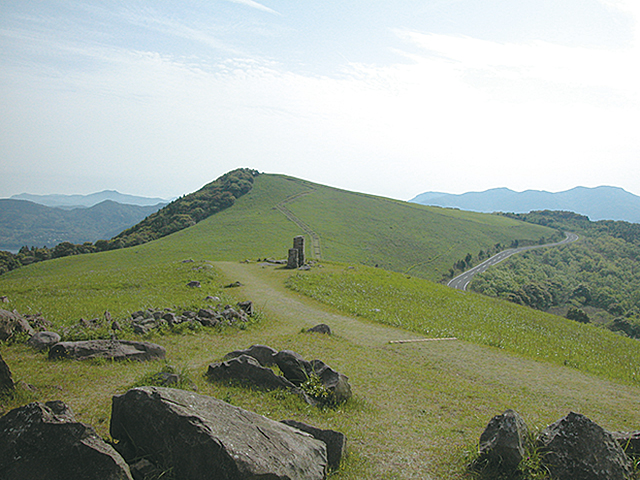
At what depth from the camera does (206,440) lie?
6078 mm

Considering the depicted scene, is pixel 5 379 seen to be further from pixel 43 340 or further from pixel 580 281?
pixel 580 281

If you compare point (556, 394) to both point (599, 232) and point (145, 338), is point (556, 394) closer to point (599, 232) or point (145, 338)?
point (145, 338)

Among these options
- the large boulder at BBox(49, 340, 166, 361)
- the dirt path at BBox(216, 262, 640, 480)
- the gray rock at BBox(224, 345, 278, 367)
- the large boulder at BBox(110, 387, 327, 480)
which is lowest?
the dirt path at BBox(216, 262, 640, 480)

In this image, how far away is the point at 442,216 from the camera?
134 metres

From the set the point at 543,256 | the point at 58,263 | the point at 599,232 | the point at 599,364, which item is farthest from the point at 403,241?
the point at 599,232

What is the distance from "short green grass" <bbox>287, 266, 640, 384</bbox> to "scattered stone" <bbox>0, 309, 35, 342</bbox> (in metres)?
17.4

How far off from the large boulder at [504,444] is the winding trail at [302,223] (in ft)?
189

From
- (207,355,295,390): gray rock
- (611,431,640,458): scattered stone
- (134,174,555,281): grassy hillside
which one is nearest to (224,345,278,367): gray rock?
(207,355,295,390): gray rock

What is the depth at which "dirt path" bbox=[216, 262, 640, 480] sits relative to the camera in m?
8.27

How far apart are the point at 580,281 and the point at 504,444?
12470cm

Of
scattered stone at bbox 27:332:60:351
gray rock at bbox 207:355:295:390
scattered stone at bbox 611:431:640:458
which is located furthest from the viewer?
scattered stone at bbox 27:332:60:351

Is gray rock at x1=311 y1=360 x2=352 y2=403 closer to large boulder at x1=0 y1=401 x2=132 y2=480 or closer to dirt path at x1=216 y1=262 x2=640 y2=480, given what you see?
dirt path at x1=216 y1=262 x2=640 y2=480

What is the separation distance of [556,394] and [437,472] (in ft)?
28.5

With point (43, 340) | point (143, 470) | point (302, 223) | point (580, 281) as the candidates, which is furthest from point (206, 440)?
point (580, 281)
